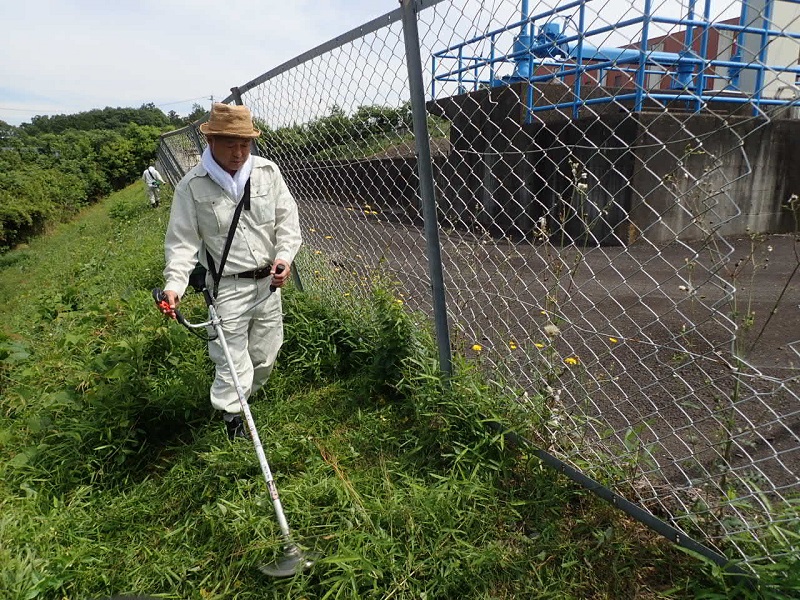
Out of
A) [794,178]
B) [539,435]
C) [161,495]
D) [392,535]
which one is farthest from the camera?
[794,178]

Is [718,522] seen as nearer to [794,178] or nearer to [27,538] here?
[27,538]

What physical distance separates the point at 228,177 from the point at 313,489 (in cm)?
154

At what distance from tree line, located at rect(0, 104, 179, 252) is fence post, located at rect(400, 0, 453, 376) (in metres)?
20.8

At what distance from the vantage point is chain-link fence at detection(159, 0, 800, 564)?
1.63 metres

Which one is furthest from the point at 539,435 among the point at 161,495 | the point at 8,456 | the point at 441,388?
the point at 8,456

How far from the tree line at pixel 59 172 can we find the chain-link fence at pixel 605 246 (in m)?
19.9

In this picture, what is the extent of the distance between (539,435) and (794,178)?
6.81 m

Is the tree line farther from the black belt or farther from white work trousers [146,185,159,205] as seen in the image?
the black belt

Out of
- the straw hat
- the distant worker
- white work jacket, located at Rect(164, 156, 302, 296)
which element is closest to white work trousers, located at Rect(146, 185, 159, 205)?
the distant worker

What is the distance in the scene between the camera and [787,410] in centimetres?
282

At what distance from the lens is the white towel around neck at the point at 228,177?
2.59 m

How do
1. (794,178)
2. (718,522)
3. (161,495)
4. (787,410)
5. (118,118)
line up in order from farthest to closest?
(118,118)
(794,178)
(787,410)
(161,495)
(718,522)

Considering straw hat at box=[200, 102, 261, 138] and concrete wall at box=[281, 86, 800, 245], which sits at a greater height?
straw hat at box=[200, 102, 261, 138]

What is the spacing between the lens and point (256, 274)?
283 cm
